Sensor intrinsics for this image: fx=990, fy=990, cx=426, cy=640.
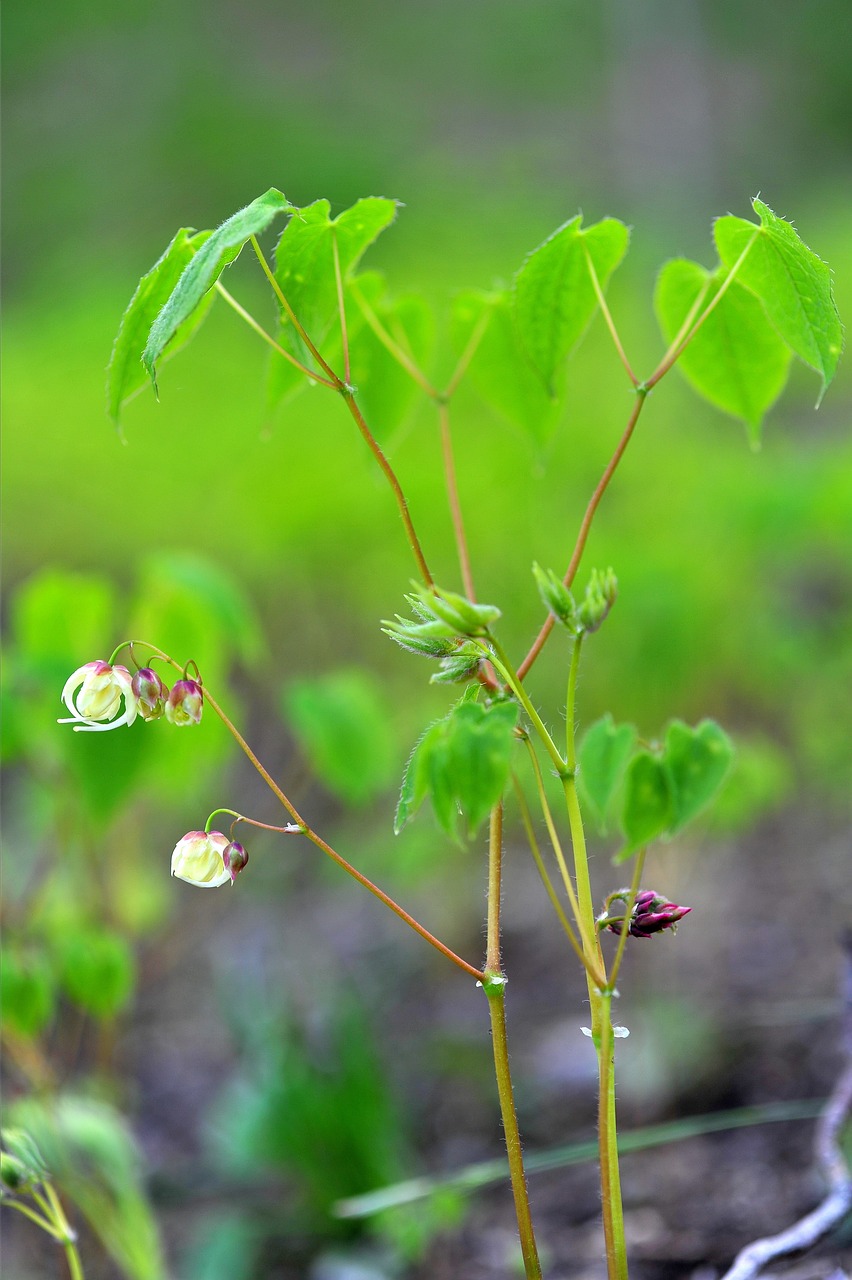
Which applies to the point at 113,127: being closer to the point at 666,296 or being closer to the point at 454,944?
the point at 454,944

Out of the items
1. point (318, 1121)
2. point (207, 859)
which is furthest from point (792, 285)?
point (318, 1121)

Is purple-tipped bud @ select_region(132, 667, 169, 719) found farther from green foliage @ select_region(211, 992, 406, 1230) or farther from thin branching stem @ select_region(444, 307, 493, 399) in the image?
green foliage @ select_region(211, 992, 406, 1230)

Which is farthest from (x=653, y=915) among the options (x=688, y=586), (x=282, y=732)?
(x=282, y=732)

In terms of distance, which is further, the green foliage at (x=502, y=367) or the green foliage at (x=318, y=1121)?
the green foliage at (x=318, y=1121)

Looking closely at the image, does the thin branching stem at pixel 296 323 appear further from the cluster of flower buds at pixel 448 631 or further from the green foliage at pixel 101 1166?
the green foliage at pixel 101 1166

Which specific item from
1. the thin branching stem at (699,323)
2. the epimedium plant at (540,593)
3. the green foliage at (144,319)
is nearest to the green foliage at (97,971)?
the epimedium plant at (540,593)

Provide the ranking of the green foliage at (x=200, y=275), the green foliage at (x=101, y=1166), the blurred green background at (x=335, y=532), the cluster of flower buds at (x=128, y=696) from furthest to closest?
the blurred green background at (x=335, y=532)
the green foliage at (x=101, y=1166)
the cluster of flower buds at (x=128, y=696)
the green foliage at (x=200, y=275)

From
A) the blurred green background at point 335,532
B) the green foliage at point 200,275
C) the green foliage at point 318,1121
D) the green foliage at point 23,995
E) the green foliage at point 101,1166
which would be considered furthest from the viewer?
the blurred green background at point 335,532

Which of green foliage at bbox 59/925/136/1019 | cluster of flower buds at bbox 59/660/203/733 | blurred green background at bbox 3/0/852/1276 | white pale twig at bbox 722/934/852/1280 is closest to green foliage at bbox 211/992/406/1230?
blurred green background at bbox 3/0/852/1276
